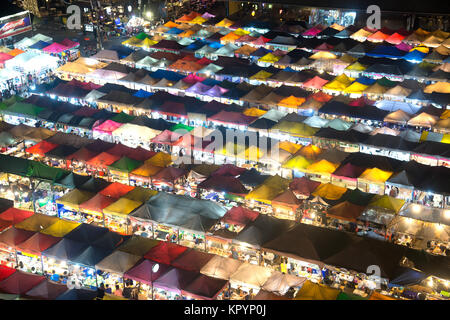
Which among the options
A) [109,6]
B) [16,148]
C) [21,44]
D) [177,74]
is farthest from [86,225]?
[109,6]

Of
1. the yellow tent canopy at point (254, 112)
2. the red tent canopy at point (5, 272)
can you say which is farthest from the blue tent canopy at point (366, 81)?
the red tent canopy at point (5, 272)

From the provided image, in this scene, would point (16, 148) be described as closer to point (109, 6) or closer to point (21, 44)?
point (21, 44)

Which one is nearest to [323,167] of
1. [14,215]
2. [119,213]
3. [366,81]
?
[119,213]

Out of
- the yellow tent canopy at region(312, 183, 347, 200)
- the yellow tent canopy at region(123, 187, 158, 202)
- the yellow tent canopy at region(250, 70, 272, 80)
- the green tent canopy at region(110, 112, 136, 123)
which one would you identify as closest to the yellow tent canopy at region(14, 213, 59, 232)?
the yellow tent canopy at region(123, 187, 158, 202)

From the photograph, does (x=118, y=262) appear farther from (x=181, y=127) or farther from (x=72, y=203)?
(x=181, y=127)

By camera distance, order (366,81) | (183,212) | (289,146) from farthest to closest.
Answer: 1. (366,81)
2. (289,146)
3. (183,212)

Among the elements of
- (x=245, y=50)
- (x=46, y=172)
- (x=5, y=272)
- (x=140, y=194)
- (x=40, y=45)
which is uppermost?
(x=40, y=45)

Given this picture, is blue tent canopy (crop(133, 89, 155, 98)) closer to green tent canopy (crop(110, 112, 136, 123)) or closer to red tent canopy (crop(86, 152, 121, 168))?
green tent canopy (crop(110, 112, 136, 123))

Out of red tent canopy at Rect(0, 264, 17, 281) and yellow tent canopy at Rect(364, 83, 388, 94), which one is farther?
yellow tent canopy at Rect(364, 83, 388, 94)
